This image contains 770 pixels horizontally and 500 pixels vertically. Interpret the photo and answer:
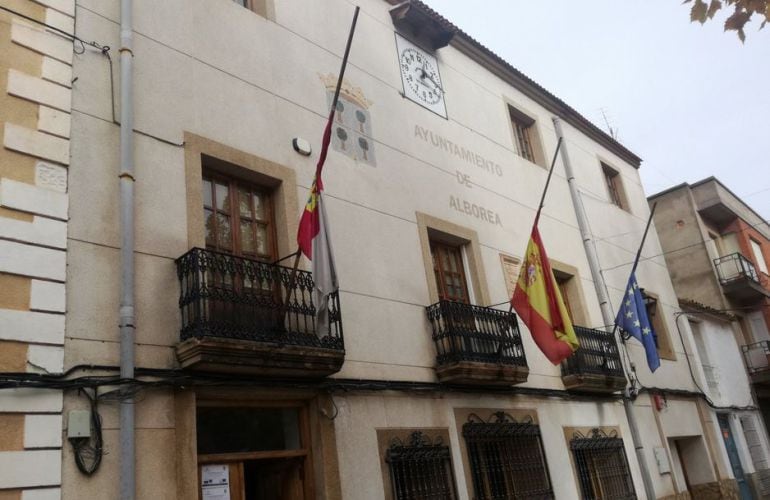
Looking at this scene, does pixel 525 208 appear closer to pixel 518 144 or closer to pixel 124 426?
pixel 518 144

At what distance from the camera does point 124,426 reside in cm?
563

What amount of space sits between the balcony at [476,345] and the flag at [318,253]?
8.77 feet

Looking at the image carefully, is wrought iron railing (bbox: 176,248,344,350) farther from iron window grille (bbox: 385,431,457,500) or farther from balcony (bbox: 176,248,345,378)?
iron window grille (bbox: 385,431,457,500)

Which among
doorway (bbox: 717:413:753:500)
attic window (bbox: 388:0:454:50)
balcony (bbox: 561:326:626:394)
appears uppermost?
attic window (bbox: 388:0:454:50)

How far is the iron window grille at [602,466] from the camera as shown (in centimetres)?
1116

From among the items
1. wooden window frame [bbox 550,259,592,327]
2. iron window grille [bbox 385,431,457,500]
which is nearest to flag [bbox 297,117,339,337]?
iron window grille [bbox 385,431,457,500]

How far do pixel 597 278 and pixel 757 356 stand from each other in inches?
392

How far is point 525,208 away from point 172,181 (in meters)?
7.75

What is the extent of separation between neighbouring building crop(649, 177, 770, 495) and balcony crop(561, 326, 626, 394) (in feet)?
18.7

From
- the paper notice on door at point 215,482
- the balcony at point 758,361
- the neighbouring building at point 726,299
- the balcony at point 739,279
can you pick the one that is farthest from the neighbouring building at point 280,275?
the balcony at point 739,279

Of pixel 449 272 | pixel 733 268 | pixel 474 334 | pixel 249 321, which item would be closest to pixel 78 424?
pixel 249 321

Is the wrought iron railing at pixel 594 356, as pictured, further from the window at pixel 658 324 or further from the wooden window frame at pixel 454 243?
the window at pixel 658 324

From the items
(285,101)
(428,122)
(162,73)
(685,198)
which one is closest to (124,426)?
(162,73)

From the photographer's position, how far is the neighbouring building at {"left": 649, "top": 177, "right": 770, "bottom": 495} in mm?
17953
